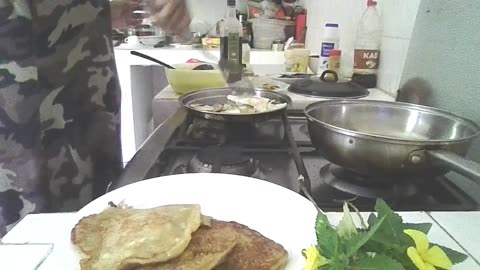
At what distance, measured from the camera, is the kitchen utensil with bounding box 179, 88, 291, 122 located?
80 centimetres

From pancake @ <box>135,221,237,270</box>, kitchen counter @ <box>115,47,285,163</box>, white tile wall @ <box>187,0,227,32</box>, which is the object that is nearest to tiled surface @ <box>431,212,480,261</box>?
pancake @ <box>135,221,237,270</box>

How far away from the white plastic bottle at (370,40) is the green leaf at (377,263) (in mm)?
1060

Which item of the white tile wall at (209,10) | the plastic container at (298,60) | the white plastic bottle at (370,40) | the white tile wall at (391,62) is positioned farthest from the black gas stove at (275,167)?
the white tile wall at (209,10)

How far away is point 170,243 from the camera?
14.5 inches

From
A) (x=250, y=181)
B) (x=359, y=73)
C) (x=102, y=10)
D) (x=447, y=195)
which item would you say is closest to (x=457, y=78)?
(x=447, y=195)

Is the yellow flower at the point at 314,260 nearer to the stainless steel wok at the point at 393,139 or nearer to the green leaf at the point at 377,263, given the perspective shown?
the green leaf at the point at 377,263

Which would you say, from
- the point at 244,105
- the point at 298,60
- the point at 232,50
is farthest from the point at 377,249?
the point at 298,60

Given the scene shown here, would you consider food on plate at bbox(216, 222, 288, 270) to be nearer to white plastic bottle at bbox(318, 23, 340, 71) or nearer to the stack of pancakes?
the stack of pancakes

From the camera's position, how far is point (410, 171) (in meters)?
0.53

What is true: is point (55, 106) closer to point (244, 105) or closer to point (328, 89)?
point (244, 105)

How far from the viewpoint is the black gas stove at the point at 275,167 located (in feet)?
1.89

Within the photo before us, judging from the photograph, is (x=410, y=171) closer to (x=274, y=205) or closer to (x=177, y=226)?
(x=274, y=205)

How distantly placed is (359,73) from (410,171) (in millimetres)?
813

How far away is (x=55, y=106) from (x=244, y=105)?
15.4 inches
